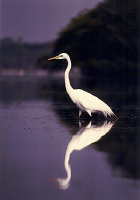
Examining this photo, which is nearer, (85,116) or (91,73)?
(85,116)

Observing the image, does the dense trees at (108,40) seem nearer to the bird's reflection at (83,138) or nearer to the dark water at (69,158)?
the dark water at (69,158)

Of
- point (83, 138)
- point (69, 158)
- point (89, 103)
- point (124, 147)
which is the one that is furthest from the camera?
point (89, 103)

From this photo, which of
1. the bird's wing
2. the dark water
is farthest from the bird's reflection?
the bird's wing

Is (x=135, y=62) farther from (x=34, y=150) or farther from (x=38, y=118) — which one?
(x=34, y=150)

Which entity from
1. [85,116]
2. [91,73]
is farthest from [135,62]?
[85,116]

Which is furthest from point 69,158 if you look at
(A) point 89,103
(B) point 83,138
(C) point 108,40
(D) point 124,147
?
(C) point 108,40

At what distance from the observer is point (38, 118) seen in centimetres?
1064

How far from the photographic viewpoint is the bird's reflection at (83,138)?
5117mm

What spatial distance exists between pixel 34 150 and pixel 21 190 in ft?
6.82

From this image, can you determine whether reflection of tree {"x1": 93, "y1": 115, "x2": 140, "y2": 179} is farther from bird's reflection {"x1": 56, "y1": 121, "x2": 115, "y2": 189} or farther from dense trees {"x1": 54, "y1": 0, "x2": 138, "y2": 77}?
dense trees {"x1": 54, "y1": 0, "x2": 138, "y2": 77}

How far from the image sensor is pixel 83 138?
762 centimetres

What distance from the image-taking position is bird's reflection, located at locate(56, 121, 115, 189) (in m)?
5.12

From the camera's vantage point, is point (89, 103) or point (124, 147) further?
point (89, 103)

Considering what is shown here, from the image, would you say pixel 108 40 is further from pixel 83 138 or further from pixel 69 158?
pixel 69 158
